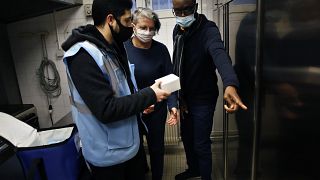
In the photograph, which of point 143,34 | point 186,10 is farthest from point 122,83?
point 186,10

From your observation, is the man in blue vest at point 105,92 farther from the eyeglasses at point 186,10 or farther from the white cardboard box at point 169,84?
the eyeglasses at point 186,10

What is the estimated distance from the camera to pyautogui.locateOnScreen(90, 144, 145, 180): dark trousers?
3.57 feet

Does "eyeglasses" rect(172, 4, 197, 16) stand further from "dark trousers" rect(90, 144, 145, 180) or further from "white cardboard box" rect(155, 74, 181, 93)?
"dark trousers" rect(90, 144, 145, 180)

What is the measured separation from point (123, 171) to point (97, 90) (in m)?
0.46

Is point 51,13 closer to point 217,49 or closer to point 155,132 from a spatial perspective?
point 155,132

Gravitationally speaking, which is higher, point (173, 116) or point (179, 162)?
point (173, 116)

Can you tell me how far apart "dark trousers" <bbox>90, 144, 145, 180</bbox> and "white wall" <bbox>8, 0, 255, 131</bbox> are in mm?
1623

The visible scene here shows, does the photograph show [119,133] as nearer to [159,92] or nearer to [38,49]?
[159,92]

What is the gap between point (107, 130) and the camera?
40.4 inches

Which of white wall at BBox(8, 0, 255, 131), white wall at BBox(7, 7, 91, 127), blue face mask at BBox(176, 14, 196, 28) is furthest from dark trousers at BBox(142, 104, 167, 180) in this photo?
white wall at BBox(7, 7, 91, 127)

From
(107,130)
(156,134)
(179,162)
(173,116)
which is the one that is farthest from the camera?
(179,162)

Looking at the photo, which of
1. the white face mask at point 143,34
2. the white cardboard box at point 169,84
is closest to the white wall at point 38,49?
the white face mask at point 143,34

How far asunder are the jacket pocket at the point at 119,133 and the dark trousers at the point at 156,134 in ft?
2.15

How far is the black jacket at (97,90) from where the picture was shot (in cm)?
91
